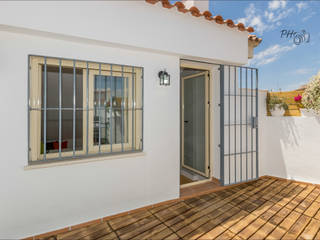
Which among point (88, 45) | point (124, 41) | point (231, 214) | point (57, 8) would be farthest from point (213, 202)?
point (57, 8)

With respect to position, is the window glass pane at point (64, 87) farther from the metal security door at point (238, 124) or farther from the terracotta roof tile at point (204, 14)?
the metal security door at point (238, 124)

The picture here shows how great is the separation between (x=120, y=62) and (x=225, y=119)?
2.21 m

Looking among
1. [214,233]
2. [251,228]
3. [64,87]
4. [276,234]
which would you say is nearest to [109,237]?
[214,233]

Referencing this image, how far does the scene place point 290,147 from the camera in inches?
141

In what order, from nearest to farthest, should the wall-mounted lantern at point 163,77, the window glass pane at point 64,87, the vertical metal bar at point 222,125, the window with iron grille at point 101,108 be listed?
the window with iron grille at point 101,108, the wall-mounted lantern at point 163,77, the vertical metal bar at point 222,125, the window glass pane at point 64,87

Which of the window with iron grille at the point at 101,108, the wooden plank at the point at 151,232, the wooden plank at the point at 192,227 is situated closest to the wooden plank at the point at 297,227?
the wooden plank at the point at 192,227

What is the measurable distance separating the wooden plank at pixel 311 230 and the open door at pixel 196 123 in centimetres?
172

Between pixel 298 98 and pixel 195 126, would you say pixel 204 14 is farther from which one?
pixel 298 98

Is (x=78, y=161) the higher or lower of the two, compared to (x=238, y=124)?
lower

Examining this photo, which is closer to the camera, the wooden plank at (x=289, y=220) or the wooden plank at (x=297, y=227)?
the wooden plank at (x=297, y=227)

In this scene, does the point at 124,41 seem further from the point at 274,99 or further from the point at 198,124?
the point at 274,99

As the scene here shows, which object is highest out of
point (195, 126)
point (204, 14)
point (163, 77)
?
point (204, 14)

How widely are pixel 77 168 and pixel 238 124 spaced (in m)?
2.99

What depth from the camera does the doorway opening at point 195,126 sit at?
3.64 m
